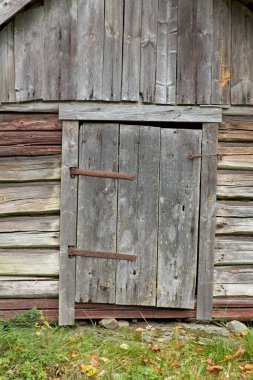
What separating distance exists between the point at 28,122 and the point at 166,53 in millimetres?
1458

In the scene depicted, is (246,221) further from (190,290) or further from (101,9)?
(101,9)

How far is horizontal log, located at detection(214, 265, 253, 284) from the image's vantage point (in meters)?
5.05

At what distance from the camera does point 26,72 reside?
4.71 m

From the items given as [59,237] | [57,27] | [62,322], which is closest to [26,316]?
[62,322]

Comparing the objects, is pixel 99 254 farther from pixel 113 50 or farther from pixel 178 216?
pixel 113 50

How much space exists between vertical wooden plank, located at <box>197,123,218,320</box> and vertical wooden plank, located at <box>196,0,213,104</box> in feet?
1.05

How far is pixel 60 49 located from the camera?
15.4 ft

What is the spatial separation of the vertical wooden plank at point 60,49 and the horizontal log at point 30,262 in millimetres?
1492

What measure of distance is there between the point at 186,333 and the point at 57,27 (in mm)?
3149

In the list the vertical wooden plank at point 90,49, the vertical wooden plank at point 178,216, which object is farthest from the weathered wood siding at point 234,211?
the vertical wooden plank at point 90,49

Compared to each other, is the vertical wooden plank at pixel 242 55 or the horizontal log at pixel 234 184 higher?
the vertical wooden plank at pixel 242 55

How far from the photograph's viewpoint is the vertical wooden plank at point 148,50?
4.71 m

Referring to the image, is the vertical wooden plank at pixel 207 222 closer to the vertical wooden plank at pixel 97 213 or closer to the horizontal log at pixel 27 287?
the vertical wooden plank at pixel 97 213

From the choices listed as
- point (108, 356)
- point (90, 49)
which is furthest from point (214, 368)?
point (90, 49)
